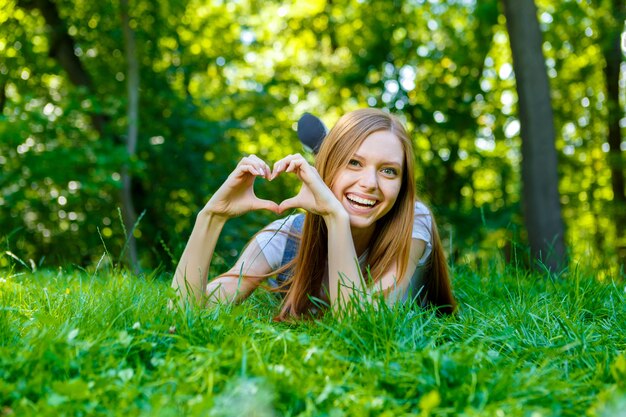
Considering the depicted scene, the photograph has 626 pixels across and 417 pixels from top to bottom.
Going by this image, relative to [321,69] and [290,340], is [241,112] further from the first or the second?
[290,340]

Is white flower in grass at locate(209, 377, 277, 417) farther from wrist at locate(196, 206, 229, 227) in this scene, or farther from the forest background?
the forest background

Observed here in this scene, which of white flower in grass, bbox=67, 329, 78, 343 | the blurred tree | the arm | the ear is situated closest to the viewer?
white flower in grass, bbox=67, 329, 78, 343

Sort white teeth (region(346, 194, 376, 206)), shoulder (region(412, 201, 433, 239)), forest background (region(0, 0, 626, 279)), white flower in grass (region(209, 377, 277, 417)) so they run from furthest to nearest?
forest background (region(0, 0, 626, 279)) → shoulder (region(412, 201, 433, 239)) → white teeth (region(346, 194, 376, 206)) → white flower in grass (region(209, 377, 277, 417))

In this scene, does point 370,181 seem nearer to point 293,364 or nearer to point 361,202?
point 361,202

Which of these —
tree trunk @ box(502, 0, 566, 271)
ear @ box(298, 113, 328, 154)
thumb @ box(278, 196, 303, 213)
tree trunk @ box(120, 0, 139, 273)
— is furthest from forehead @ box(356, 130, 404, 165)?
tree trunk @ box(120, 0, 139, 273)

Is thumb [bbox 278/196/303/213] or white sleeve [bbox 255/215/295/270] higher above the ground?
thumb [bbox 278/196/303/213]

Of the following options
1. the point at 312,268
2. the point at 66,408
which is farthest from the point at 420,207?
the point at 66,408

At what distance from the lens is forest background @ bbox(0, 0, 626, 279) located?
838cm

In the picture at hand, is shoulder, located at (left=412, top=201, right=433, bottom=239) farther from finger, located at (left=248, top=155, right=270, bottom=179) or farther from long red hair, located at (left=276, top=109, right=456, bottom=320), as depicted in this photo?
finger, located at (left=248, top=155, right=270, bottom=179)

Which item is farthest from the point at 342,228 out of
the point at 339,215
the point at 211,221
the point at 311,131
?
the point at 311,131

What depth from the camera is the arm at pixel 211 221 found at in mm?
2725

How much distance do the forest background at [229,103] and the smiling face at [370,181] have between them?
13.0 feet

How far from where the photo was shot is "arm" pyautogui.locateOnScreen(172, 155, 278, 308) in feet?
8.94

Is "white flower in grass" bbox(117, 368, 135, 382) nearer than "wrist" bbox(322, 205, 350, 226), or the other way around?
"white flower in grass" bbox(117, 368, 135, 382)
